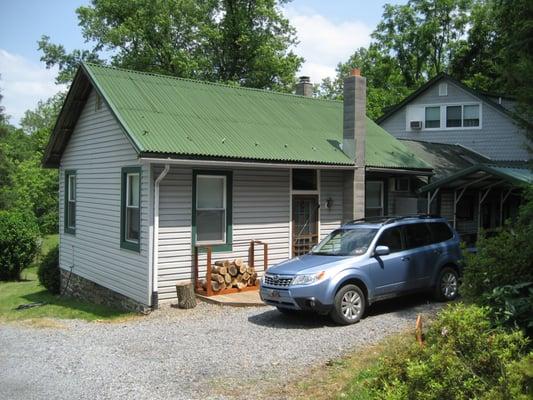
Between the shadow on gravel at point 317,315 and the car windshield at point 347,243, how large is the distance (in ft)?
4.22

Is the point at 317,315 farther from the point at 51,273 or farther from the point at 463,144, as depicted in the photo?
the point at 463,144

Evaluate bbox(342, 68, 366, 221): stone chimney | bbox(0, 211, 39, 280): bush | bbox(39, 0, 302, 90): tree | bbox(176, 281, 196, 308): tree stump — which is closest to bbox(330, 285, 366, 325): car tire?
bbox(176, 281, 196, 308): tree stump

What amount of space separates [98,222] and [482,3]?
37.2 metres

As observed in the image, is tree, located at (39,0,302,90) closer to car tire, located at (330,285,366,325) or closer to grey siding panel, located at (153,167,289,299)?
grey siding panel, located at (153,167,289,299)

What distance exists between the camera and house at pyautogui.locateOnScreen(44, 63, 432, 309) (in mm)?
13109

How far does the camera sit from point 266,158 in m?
14.1

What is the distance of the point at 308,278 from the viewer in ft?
33.2

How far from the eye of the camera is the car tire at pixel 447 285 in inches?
470

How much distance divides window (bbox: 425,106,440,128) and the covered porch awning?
7.21 meters

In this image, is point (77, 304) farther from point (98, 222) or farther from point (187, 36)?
point (187, 36)

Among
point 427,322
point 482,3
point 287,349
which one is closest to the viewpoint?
point 287,349

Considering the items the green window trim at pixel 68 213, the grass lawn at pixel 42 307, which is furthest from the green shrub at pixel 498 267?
the green window trim at pixel 68 213

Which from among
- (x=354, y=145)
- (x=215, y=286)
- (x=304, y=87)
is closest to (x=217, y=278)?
(x=215, y=286)

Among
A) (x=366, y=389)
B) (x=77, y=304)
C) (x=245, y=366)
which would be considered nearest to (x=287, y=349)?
(x=245, y=366)
